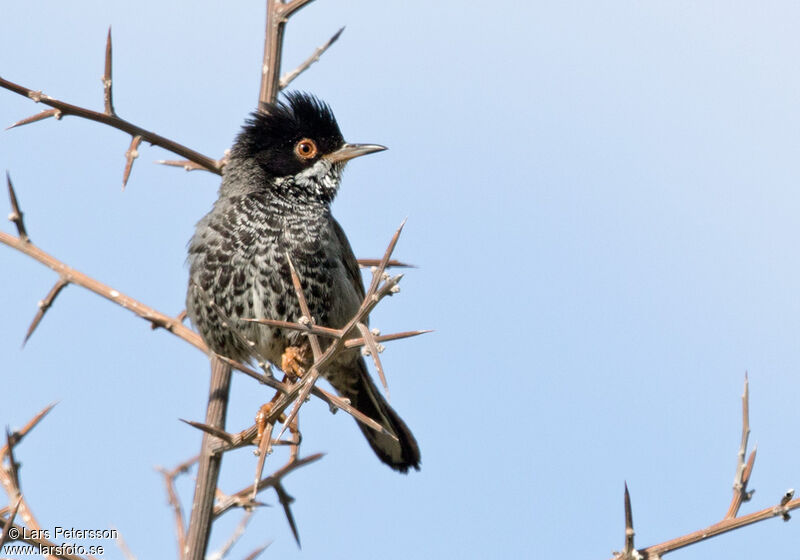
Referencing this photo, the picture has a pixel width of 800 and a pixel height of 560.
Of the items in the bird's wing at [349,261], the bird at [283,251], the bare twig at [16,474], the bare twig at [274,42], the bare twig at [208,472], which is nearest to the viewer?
the bare twig at [16,474]

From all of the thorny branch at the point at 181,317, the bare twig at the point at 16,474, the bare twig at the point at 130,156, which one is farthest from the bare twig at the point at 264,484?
the bare twig at the point at 130,156

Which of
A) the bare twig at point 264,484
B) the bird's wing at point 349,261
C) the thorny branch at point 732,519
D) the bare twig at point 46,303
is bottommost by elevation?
the thorny branch at point 732,519

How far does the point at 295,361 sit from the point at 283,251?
0.62 meters

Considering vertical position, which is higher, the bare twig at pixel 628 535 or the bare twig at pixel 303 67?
the bare twig at pixel 303 67

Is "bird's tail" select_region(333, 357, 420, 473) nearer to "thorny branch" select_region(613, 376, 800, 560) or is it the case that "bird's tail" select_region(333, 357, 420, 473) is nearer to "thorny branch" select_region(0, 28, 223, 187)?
"thorny branch" select_region(0, 28, 223, 187)

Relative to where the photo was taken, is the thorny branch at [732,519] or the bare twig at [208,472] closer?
the thorny branch at [732,519]

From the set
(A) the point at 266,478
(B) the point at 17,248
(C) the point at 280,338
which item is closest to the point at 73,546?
(A) the point at 266,478

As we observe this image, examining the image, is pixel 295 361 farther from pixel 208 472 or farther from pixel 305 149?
pixel 305 149

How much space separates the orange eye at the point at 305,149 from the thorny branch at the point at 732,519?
3605 mm

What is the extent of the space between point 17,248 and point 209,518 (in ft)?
4.44

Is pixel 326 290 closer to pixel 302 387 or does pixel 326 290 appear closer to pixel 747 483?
pixel 302 387

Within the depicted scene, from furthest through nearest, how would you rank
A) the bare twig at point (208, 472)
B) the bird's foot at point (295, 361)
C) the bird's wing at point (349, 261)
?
the bird's wing at point (349, 261)
the bird's foot at point (295, 361)
the bare twig at point (208, 472)

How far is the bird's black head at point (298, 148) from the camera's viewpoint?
5797 millimetres

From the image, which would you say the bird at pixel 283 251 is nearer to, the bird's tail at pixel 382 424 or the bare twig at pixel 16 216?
the bird's tail at pixel 382 424
